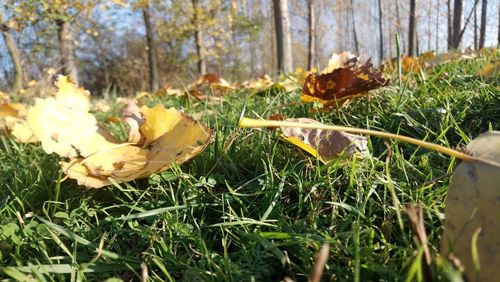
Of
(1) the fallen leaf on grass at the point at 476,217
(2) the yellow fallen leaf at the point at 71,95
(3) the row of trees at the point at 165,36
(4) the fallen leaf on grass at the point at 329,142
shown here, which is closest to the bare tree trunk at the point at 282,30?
(3) the row of trees at the point at 165,36

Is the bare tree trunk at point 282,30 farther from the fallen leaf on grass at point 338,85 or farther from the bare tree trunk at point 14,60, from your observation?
the fallen leaf on grass at point 338,85

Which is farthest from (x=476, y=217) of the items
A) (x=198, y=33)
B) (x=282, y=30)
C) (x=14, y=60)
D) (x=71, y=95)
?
(x=198, y=33)

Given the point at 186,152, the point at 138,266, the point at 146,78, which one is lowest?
the point at 146,78

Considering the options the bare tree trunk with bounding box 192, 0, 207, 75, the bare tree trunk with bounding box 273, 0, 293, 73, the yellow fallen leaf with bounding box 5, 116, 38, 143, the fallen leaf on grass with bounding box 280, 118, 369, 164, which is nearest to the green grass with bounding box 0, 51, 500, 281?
the fallen leaf on grass with bounding box 280, 118, 369, 164

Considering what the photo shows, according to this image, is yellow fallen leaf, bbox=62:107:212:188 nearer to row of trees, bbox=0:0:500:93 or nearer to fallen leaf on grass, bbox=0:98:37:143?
fallen leaf on grass, bbox=0:98:37:143

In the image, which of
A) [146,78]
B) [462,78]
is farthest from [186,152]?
[146,78]

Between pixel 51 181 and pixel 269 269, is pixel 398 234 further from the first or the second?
pixel 51 181
